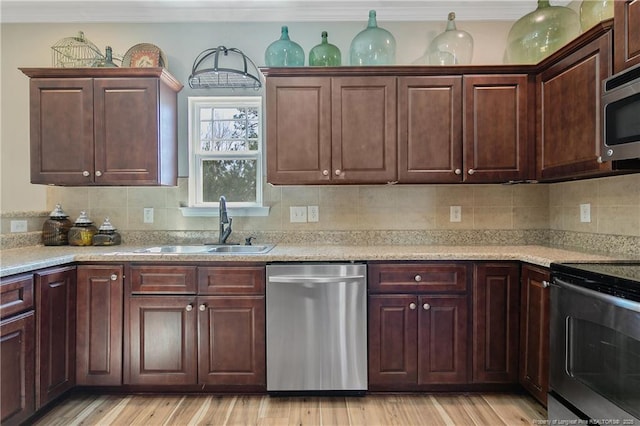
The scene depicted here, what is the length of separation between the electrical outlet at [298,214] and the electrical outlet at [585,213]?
6.54 ft

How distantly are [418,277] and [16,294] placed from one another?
7.46 ft

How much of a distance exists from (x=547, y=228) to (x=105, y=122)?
137 inches

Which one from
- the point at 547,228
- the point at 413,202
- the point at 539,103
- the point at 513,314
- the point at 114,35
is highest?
the point at 114,35

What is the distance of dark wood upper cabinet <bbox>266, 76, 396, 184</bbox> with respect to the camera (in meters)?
2.48

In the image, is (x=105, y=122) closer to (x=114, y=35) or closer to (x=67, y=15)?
(x=114, y=35)

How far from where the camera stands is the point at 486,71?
2.46 metres

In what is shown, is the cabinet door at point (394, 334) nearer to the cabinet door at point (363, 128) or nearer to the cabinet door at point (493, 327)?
the cabinet door at point (493, 327)

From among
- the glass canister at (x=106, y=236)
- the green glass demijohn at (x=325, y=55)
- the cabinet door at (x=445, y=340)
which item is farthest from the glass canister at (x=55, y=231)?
the cabinet door at (x=445, y=340)

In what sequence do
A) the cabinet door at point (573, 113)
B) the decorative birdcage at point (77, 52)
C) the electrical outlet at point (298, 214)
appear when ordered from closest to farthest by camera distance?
the cabinet door at point (573, 113) < the decorative birdcage at point (77, 52) < the electrical outlet at point (298, 214)

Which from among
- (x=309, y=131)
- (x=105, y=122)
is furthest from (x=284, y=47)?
(x=105, y=122)

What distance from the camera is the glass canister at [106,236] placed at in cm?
271

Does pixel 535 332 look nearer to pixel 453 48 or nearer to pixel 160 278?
pixel 453 48

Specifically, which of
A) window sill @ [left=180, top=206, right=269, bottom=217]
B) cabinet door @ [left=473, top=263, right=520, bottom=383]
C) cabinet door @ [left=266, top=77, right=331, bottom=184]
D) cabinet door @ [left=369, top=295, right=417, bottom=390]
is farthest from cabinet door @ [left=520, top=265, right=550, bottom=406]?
window sill @ [left=180, top=206, right=269, bottom=217]

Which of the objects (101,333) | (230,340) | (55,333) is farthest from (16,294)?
(230,340)
